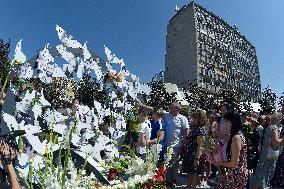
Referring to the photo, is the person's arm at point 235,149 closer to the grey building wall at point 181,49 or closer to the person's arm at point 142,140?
Answer: the person's arm at point 142,140

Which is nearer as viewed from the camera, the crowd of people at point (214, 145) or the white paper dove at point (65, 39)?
the white paper dove at point (65, 39)

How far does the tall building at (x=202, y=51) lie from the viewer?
70.2 m

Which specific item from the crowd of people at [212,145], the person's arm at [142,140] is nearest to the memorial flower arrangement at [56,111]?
the crowd of people at [212,145]

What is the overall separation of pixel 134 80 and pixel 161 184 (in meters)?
2.17

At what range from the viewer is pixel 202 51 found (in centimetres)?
7125

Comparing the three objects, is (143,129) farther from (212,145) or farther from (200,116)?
(212,145)

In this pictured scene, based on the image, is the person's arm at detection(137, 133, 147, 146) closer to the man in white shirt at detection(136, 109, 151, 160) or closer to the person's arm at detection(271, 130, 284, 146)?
the man in white shirt at detection(136, 109, 151, 160)

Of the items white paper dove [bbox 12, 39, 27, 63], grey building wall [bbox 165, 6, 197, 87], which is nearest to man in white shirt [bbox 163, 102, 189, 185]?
white paper dove [bbox 12, 39, 27, 63]

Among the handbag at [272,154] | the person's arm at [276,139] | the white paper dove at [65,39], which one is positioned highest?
the white paper dove at [65,39]

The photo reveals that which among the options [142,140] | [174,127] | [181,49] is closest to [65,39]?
[142,140]

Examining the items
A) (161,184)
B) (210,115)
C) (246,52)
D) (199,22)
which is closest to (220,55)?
(199,22)

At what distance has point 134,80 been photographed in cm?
438

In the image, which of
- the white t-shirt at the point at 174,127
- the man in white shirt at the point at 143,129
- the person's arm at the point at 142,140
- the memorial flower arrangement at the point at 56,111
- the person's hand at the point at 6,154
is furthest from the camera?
the white t-shirt at the point at 174,127

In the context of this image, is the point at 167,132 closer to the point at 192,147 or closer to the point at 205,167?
the point at 192,147
